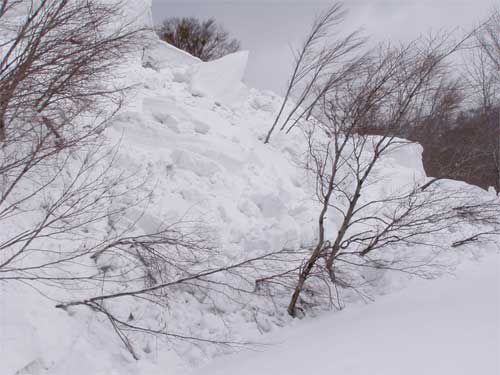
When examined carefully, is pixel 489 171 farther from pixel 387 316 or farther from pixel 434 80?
pixel 387 316

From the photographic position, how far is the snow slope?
278 centimetres

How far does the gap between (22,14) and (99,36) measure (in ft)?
3.16

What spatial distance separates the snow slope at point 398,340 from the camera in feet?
9.12

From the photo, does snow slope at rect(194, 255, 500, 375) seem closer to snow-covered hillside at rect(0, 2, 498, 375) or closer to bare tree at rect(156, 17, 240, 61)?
snow-covered hillside at rect(0, 2, 498, 375)

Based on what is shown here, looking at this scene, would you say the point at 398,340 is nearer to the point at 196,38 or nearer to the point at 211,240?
the point at 211,240

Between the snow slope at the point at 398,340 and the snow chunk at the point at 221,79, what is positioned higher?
the snow chunk at the point at 221,79

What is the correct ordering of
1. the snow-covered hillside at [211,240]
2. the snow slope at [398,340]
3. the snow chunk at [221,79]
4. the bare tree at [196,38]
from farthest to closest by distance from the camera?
the bare tree at [196,38] → the snow chunk at [221,79] → the snow-covered hillside at [211,240] → the snow slope at [398,340]

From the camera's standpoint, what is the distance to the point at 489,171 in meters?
12.1

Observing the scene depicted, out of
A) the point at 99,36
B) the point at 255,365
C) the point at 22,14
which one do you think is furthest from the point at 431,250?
the point at 22,14

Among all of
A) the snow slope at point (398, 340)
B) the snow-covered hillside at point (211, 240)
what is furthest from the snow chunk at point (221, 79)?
the snow slope at point (398, 340)

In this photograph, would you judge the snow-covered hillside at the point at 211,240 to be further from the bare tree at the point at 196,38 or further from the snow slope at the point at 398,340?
the bare tree at the point at 196,38

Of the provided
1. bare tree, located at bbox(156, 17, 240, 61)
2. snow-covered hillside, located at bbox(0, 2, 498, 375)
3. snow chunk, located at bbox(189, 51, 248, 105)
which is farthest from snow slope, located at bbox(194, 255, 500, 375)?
bare tree, located at bbox(156, 17, 240, 61)

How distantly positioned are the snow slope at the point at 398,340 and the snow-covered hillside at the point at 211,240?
24 millimetres

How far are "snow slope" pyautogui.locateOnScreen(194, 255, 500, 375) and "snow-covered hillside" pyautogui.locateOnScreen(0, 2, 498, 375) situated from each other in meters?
0.02
